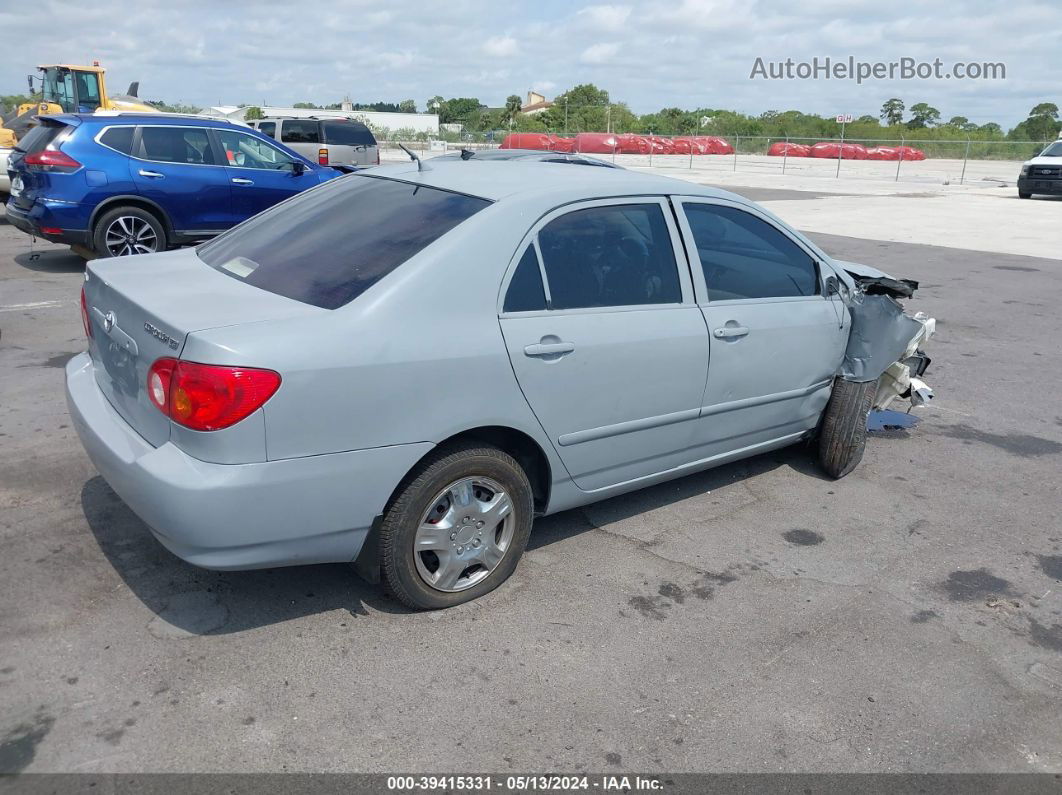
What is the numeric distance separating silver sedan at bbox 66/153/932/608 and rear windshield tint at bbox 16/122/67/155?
6926 mm

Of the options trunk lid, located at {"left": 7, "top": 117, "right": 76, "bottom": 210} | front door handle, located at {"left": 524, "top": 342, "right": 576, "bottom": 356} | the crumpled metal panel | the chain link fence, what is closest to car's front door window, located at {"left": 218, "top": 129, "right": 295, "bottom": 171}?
trunk lid, located at {"left": 7, "top": 117, "right": 76, "bottom": 210}

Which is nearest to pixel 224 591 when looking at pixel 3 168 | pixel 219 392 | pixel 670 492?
pixel 219 392

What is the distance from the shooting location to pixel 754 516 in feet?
15.3

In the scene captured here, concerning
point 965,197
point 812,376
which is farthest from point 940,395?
point 965,197

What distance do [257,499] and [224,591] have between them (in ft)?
2.88

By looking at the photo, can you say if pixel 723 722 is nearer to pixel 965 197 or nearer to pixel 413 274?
pixel 413 274

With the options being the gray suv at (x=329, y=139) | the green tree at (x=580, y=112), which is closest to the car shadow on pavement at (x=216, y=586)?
the gray suv at (x=329, y=139)

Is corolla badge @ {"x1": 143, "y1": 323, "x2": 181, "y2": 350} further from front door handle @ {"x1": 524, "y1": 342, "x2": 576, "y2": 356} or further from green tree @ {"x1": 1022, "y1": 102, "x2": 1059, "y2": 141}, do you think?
green tree @ {"x1": 1022, "y1": 102, "x2": 1059, "y2": 141}

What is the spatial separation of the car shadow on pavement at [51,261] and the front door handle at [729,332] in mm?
8738

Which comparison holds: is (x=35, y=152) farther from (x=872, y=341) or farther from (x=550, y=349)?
(x=872, y=341)

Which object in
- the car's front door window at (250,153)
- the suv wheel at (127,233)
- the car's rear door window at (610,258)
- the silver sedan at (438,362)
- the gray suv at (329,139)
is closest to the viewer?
the silver sedan at (438,362)

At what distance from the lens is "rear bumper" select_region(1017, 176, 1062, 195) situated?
25.5 m

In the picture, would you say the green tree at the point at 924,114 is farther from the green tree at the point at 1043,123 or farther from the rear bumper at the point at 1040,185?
the rear bumper at the point at 1040,185

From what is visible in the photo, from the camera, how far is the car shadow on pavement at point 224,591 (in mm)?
3477
